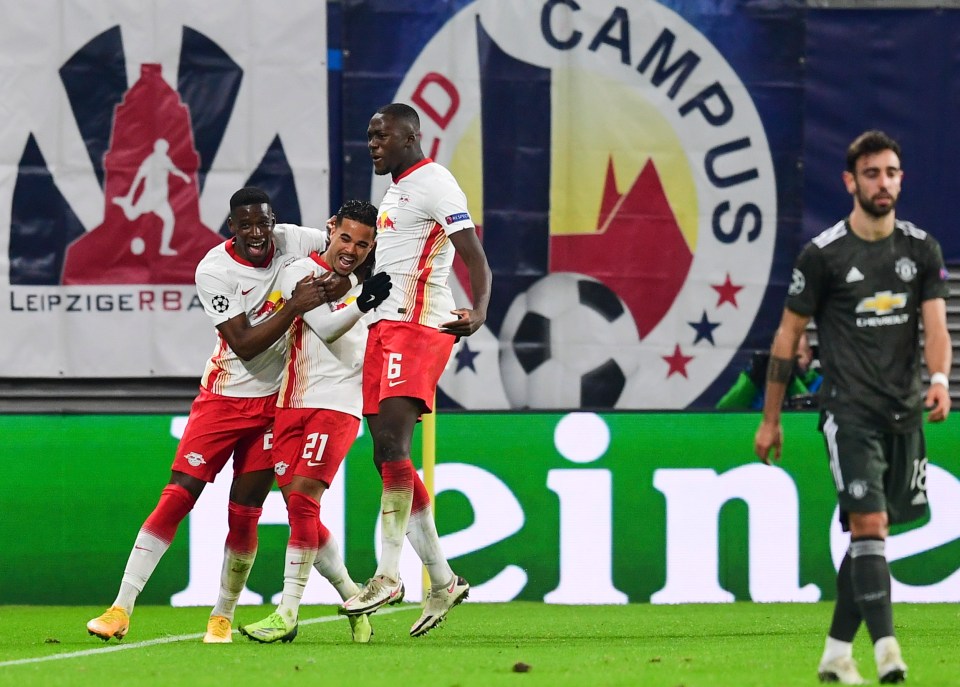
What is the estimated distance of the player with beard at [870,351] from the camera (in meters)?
5.59

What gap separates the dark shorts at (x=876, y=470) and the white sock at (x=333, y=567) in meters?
2.96

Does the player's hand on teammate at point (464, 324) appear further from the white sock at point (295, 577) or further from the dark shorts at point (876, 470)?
the dark shorts at point (876, 470)

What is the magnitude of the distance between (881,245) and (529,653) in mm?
2284

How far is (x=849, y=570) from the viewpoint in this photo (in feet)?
18.6

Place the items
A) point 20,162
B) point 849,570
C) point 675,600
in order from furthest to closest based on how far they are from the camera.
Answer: point 20,162, point 675,600, point 849,570

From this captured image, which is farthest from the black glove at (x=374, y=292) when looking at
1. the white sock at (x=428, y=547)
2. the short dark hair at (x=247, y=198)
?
the white sock at (x=428, y=547)

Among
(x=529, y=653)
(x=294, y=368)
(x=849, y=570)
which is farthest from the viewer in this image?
(x=294, y=368)

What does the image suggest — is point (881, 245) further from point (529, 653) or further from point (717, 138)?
point (717, 138)

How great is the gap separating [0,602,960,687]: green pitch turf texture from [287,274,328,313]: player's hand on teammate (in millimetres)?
1499

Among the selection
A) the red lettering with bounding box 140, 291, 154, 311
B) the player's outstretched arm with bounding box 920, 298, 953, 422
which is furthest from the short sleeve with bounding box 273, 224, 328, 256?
the red lettering with bounding box 140, 291, 154, 311

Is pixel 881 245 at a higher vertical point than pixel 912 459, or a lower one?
higher

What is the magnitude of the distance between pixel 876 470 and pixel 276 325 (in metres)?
3.00

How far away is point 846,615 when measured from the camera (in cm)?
556

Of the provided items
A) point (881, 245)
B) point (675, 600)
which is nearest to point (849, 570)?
point (881, 245)
